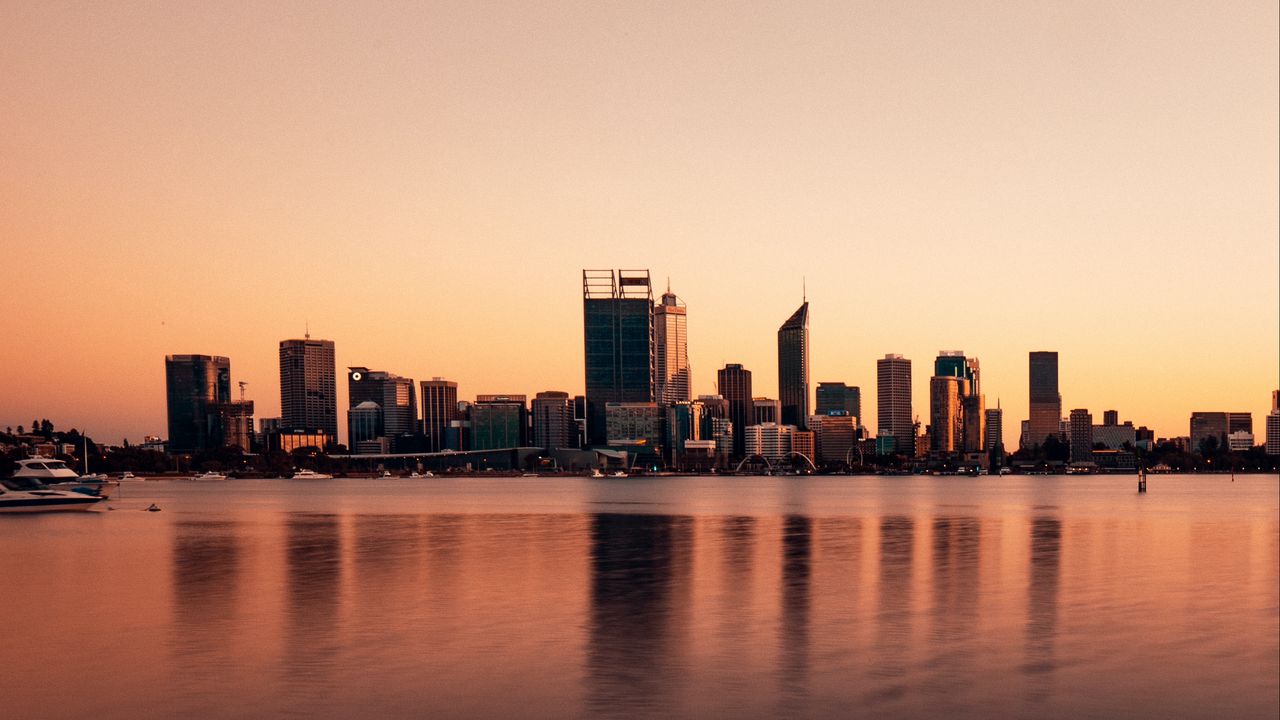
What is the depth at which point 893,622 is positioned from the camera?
4591cm

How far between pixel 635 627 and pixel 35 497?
109896 millimetres

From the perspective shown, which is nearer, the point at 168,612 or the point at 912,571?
the point at 168,612

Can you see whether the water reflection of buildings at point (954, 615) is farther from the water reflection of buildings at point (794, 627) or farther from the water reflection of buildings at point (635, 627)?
the water reflection of buildings at point (635, 627)

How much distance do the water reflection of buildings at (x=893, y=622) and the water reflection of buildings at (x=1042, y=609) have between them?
4007 millimetres

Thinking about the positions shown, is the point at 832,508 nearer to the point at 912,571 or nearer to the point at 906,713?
the point at 912,571

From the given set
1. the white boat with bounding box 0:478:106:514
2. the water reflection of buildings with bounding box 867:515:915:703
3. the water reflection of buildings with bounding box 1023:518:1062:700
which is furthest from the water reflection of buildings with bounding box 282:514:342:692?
the white boat with bounding box 0:478:106:514

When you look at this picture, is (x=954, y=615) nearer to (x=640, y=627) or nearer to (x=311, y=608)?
(x=640, y=627)

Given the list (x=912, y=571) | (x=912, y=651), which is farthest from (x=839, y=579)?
(x=912, y=651)

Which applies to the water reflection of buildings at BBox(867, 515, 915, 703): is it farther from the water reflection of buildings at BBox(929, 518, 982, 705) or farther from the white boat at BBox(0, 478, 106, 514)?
the white boat at BBox(0, 478, 106, 514)

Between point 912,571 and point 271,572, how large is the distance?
3721cm

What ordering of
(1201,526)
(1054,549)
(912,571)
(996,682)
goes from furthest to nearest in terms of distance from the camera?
1. (1201,526)
2. (1054,549)
3. (912,571)
4. (996,682)

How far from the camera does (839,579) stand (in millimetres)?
61469

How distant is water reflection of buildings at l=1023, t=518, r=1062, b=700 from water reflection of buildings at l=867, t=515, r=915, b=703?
401 cm

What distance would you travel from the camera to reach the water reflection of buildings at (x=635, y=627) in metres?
32.1
